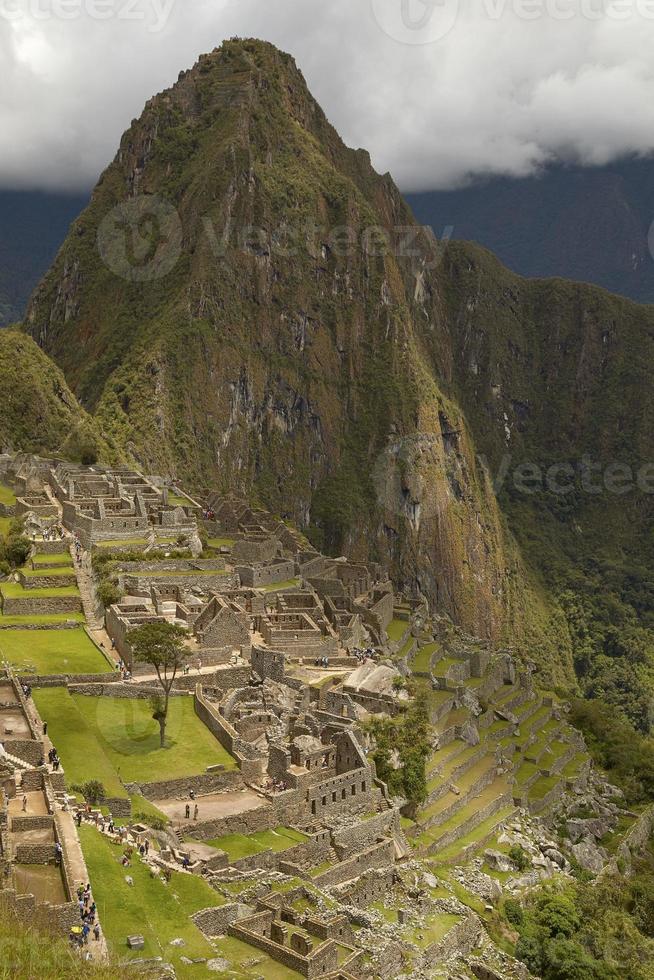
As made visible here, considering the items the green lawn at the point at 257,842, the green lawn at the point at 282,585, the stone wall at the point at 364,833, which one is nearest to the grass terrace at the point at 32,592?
the green lawn at the point at 282,585

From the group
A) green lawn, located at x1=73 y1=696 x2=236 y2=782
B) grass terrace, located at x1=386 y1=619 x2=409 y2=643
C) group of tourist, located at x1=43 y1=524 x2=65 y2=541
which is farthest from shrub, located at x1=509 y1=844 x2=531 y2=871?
group of tourist, located at x1=43 y1=524 x2=65 y2=541

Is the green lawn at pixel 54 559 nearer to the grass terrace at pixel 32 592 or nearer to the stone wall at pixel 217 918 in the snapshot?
the grass terrace at pixel 32 592

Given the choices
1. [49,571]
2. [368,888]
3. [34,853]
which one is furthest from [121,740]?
[49,571]

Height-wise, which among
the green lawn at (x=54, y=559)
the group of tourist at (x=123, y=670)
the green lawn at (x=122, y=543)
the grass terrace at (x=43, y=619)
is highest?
the green lawn at (x=122, y=543)

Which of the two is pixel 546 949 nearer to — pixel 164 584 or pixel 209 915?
pixel 209 915

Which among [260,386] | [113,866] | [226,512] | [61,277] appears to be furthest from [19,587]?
[61,277]

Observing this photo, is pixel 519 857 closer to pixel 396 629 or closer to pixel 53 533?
pixel 396 629
